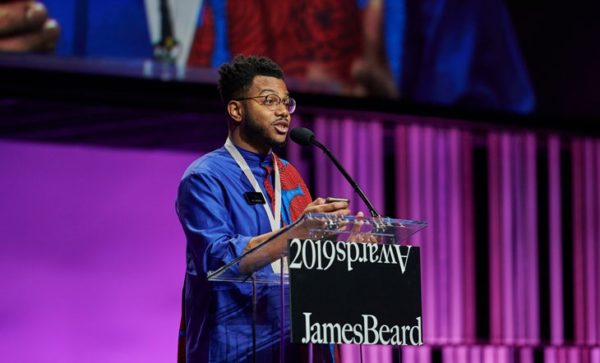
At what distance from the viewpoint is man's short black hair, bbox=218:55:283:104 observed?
3.13 metres

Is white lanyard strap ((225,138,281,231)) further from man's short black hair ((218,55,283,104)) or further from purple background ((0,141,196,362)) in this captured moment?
purple background ((0,141,196,362))

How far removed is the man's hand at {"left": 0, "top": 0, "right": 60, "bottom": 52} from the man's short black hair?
84.3 inches

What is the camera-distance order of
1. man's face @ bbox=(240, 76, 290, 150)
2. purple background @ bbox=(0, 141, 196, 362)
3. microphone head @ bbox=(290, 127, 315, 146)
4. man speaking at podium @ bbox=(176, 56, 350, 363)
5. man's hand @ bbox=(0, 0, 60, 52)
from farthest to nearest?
purple background @ bbox=(0, 141, 196, 362) → man's hand @ bbox=(0, 0, 60, 52) → man's face @ bbox=(240, 76, 290, 150) → microphone head @ bbox=(290, 127, 315, 146) → man speaking at podium @ bbox=(176, 56, 350, 363)

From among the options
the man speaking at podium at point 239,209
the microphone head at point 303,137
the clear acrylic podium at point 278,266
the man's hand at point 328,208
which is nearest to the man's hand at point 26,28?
the man speaking at podium at point 239,209

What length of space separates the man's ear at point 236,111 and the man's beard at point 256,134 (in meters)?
0.03

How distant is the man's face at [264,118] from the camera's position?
3.08 metres

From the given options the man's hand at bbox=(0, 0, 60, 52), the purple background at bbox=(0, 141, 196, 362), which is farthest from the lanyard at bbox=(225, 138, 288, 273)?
the purple background at bbox=(0, 141, 196, 362)

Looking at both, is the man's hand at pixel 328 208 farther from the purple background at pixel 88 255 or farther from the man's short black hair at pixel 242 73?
the purple background at pixel 88 255

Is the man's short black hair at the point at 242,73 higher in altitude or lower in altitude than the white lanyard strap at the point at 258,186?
higher

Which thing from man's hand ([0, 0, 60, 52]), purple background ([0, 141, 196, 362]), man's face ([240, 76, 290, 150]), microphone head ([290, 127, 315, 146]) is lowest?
purple background ([0, 141, 196, 362])

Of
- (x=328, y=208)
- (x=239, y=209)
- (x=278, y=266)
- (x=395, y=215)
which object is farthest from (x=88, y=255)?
(x=328, y=208)

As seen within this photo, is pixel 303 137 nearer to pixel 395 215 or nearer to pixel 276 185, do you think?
pixel 276 185

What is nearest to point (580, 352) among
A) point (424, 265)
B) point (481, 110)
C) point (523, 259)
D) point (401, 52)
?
point (523, 259)

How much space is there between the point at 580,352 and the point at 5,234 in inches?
129
